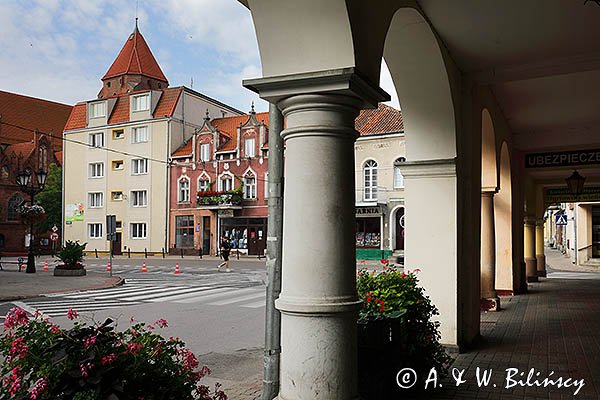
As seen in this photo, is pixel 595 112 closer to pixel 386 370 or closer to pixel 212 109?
pixel 386 370

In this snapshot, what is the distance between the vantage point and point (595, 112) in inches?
420

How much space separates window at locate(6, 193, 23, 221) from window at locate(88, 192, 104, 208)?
9.08 metres

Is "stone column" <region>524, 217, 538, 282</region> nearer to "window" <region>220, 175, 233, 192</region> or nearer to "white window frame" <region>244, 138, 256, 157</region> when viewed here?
"white window frame" <region>244, 138, 256, 157</region>

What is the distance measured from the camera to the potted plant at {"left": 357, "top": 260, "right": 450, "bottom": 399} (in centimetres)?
429

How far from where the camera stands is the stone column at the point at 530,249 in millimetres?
17938

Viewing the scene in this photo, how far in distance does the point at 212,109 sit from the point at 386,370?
41152 mm

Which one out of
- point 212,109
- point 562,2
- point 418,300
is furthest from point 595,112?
point 212,109

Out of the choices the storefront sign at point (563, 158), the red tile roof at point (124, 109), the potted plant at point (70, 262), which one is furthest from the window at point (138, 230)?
the storefront sign at point (563, 158)

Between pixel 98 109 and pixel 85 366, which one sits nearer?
pixel 85 366

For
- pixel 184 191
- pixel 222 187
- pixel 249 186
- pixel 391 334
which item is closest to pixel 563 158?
pixel 391 334

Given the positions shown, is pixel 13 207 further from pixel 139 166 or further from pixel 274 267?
pixel 274 267

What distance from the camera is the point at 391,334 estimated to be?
464 centimetres

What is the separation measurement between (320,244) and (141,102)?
41.4 meters

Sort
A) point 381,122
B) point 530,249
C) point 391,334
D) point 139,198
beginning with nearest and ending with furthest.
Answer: point 391,334 → point 530,249 → point 381,122 → point 139,198
